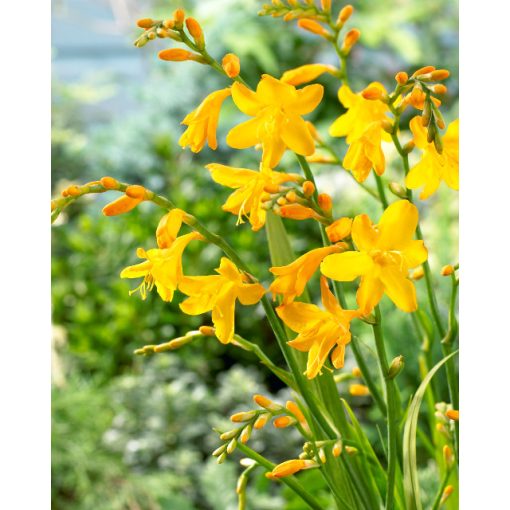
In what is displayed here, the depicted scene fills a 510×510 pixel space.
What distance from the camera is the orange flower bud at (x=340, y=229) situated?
44 cm

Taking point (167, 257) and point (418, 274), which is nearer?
point (167, 257)

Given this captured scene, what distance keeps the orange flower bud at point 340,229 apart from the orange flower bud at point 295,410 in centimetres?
15

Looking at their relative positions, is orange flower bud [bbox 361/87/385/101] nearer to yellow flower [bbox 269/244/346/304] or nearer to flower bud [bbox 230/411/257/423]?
yellow flower [bbox 269/244/346/304]

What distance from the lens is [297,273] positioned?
0.46 metres

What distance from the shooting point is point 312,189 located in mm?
451

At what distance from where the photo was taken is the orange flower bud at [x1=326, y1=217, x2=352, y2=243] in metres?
0.44

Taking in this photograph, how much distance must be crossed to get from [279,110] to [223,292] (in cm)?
11

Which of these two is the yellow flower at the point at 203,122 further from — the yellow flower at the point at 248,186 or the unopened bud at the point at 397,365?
the unopened bud at the point at 397,365

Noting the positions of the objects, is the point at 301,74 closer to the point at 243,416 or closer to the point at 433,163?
the point at 433,163

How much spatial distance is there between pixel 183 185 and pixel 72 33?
4.39ft

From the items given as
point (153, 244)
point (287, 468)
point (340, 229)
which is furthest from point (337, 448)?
point (153, 244)

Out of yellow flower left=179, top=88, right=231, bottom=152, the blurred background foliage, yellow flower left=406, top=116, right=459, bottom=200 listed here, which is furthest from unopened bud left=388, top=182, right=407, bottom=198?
the blurred background foliage

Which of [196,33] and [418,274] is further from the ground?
[196,33]

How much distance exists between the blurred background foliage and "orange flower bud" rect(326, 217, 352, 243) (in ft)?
2.17
